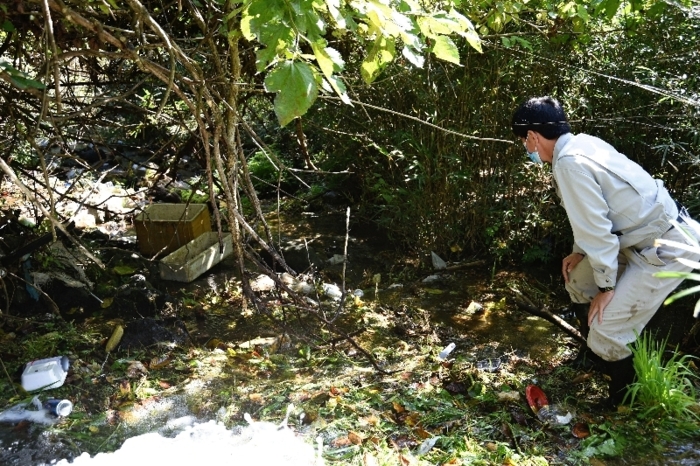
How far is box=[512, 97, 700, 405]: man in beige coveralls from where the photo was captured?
9.94ft

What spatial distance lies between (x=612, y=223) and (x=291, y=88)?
1.94m

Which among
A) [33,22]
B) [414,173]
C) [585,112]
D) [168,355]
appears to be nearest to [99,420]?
[168,355]

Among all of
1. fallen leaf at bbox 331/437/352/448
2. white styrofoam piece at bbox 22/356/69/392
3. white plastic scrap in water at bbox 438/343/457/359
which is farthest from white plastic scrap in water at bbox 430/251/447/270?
white styrofoam piece at bbox 22/356/69/392

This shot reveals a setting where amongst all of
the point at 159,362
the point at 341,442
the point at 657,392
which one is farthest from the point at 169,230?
the point at 657,392

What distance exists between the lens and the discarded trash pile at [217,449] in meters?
2.99

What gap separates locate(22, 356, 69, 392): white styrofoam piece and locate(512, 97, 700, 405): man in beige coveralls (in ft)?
9.20

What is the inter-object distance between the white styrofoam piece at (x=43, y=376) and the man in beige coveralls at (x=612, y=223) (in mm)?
2804

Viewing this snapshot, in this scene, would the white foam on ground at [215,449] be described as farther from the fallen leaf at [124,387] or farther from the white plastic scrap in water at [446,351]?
the white plastic scrap in water at [446,351]

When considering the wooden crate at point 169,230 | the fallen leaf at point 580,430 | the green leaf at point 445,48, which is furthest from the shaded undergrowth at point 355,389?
the green leaf at point 445,48

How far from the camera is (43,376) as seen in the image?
359cm

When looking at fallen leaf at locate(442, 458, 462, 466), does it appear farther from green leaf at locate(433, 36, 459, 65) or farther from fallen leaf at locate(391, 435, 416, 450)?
green leaf at locate(433, 36, 459, 65)

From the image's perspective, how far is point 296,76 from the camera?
181 centimetres

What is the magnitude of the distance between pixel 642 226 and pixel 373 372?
1.70 meters

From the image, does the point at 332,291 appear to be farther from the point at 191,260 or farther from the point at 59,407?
the point at 59,407
